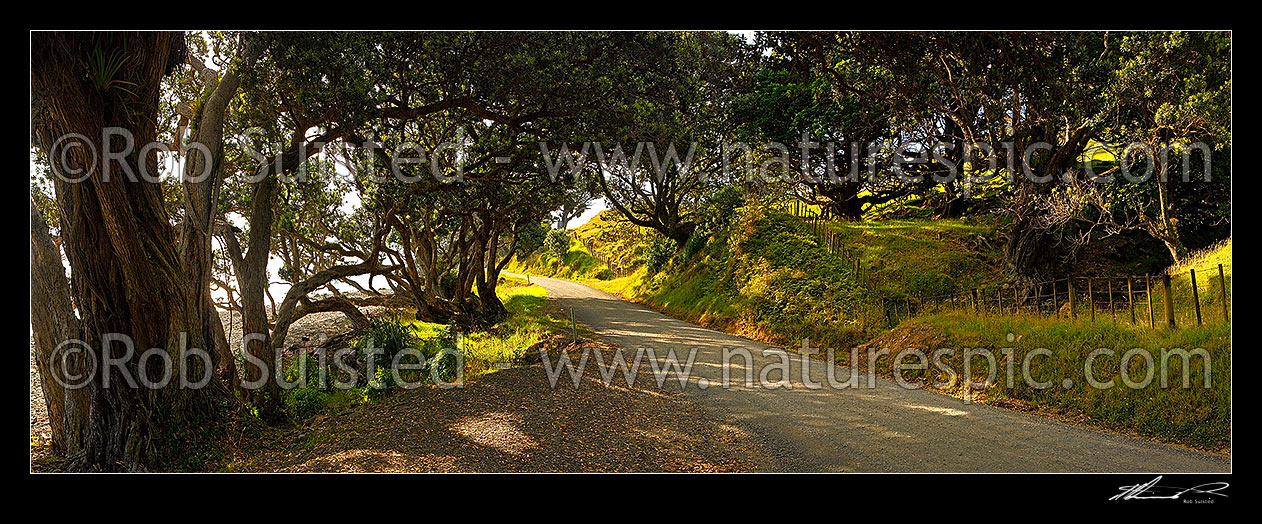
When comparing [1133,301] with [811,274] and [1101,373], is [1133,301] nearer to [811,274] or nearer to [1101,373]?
[1101,373]

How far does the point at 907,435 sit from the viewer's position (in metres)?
7.04

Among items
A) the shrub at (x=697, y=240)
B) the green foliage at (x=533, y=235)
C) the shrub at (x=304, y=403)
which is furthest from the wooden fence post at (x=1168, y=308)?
the green foliage at (x=533, y=235)

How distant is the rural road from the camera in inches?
243

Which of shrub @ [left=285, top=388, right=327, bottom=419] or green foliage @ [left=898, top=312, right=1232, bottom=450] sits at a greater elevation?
green foliage @ [left=898, top=312, right=1232, bottom=450]

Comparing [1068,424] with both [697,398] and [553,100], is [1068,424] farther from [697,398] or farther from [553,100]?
[553,100]

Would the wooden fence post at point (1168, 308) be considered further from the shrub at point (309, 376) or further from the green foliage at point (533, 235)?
the green foliage at point (533, 235)

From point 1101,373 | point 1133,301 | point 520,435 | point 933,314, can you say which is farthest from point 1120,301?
point 520,435

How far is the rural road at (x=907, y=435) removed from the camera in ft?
20.2

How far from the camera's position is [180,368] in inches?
251

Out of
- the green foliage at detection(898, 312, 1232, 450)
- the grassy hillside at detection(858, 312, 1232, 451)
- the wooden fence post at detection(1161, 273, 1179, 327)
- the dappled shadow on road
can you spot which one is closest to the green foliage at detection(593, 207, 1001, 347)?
the grassy hillside at detection(858, 312, 1232, 451)

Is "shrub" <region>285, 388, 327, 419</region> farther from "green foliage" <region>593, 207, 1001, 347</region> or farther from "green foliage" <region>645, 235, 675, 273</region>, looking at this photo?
"green foliage" <region>645, 235, 675, 273</region>
